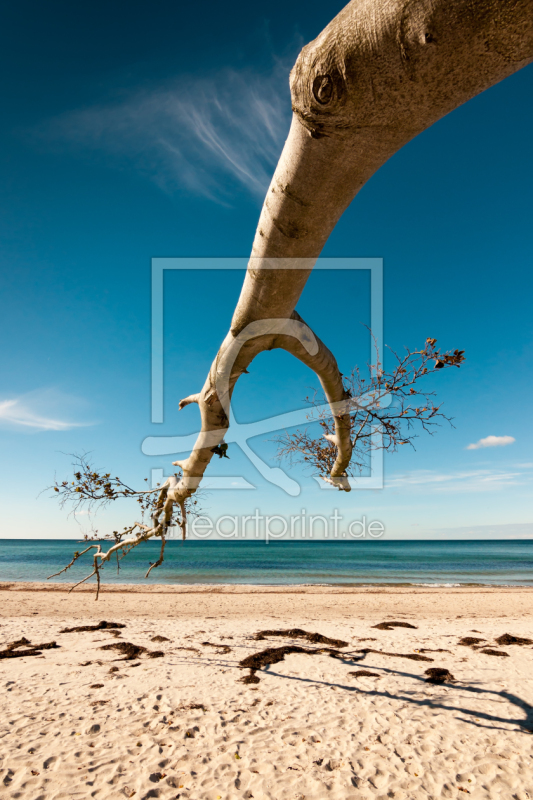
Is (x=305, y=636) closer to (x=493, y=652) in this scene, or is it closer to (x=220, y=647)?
(x=220, y=647)

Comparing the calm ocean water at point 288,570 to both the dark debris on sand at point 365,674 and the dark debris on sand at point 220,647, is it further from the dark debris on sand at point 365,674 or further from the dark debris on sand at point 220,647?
the dark debris on sand at point 365,674

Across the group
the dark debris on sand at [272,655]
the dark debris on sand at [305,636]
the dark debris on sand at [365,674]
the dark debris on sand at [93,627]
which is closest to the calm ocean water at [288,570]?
the dark debris on sand at [93,627]

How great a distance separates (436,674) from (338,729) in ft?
9.71

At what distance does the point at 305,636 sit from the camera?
33.4 ft

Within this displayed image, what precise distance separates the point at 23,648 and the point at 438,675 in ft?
27.9

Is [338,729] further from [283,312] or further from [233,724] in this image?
[283,312]

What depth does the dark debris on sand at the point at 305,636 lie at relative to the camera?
9580 mm

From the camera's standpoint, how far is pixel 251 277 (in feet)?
6.29

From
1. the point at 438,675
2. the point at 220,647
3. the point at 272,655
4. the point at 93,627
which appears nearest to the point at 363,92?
the point at 438,675

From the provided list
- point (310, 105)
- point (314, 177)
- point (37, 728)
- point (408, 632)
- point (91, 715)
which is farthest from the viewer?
point (408, 632)

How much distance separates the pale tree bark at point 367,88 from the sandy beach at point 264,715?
501cm

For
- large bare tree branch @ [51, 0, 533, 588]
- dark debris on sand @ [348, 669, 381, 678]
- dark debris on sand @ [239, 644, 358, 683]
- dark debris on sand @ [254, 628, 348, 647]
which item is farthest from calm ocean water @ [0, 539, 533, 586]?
large bare tree branch @ [51, 0, 533, 588]

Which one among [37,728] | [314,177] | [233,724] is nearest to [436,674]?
[233,724]

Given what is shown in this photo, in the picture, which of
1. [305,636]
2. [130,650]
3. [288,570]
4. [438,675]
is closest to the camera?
[438,675]
